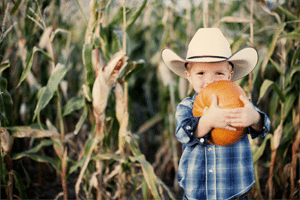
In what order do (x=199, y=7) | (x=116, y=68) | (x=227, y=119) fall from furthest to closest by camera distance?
(x=199, y=7) < (x=116, y=68) < (x=227, y=119)

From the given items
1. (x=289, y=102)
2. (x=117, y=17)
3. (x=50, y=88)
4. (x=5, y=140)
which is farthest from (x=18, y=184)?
(x=289, y=102)

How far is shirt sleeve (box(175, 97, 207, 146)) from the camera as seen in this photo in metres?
0.61

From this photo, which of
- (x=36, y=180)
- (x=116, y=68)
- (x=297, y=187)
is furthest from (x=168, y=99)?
(x=36, y=180)

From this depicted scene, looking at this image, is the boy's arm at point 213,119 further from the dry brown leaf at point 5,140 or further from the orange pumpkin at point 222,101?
the dry brown leaf at point 5,140

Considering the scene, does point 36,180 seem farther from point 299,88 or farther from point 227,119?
point 299,88

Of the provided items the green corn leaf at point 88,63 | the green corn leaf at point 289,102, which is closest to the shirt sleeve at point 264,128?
the green corn leaf at point 289,102

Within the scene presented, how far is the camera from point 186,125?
24.3 inches

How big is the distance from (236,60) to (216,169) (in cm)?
29

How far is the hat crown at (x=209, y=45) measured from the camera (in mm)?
681

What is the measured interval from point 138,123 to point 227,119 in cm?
119

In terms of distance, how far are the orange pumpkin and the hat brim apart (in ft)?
0.29

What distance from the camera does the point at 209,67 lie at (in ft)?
2.20

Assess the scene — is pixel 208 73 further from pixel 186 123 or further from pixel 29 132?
pixel 29 132

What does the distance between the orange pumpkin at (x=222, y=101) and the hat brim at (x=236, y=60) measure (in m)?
0.09
